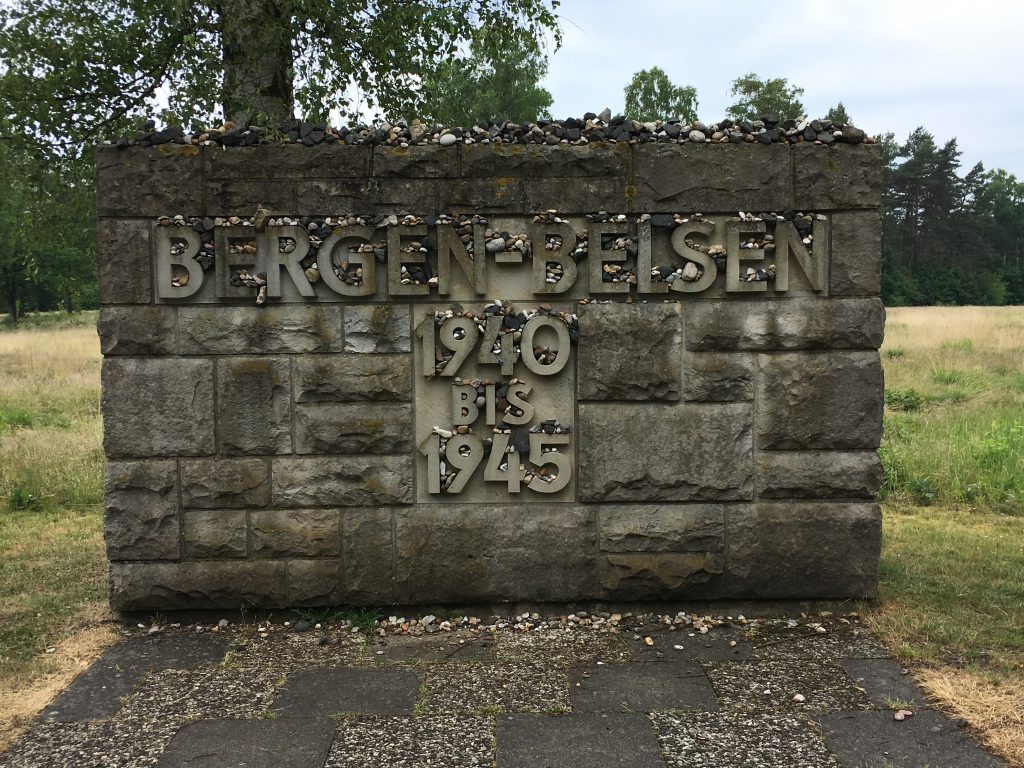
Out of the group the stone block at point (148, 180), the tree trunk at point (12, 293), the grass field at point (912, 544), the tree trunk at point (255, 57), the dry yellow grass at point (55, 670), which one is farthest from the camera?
the tree trunk at point (12, 293)

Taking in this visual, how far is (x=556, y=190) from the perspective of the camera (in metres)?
4.17

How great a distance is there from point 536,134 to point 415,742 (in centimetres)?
278

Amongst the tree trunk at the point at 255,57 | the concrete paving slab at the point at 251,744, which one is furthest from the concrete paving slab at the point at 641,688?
the tree trunk at the point at 255,57

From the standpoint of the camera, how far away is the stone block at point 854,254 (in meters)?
4.17

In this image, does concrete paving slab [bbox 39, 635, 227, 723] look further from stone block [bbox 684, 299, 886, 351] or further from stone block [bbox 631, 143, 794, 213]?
stone block [bbox 631, 143, 794, 213]

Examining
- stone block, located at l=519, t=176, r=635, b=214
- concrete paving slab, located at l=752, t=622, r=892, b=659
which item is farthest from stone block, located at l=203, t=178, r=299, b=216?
concrete paving slab, located at l=752, t=622, r=892, b=659

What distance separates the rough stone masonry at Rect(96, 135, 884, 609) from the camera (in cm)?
416

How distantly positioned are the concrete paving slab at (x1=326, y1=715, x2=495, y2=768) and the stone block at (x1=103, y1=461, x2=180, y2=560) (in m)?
1.54

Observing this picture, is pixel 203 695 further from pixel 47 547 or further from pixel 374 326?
pixel 47 547

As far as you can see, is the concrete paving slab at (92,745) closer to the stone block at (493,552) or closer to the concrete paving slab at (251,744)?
the concrete paving slab at (251,744)

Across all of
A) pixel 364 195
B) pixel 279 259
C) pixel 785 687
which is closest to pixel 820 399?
pixel 785 687

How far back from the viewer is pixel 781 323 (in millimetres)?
4211

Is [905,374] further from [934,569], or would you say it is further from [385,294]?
[385,294]

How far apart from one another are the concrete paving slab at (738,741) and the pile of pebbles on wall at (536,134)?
2.62 metres
